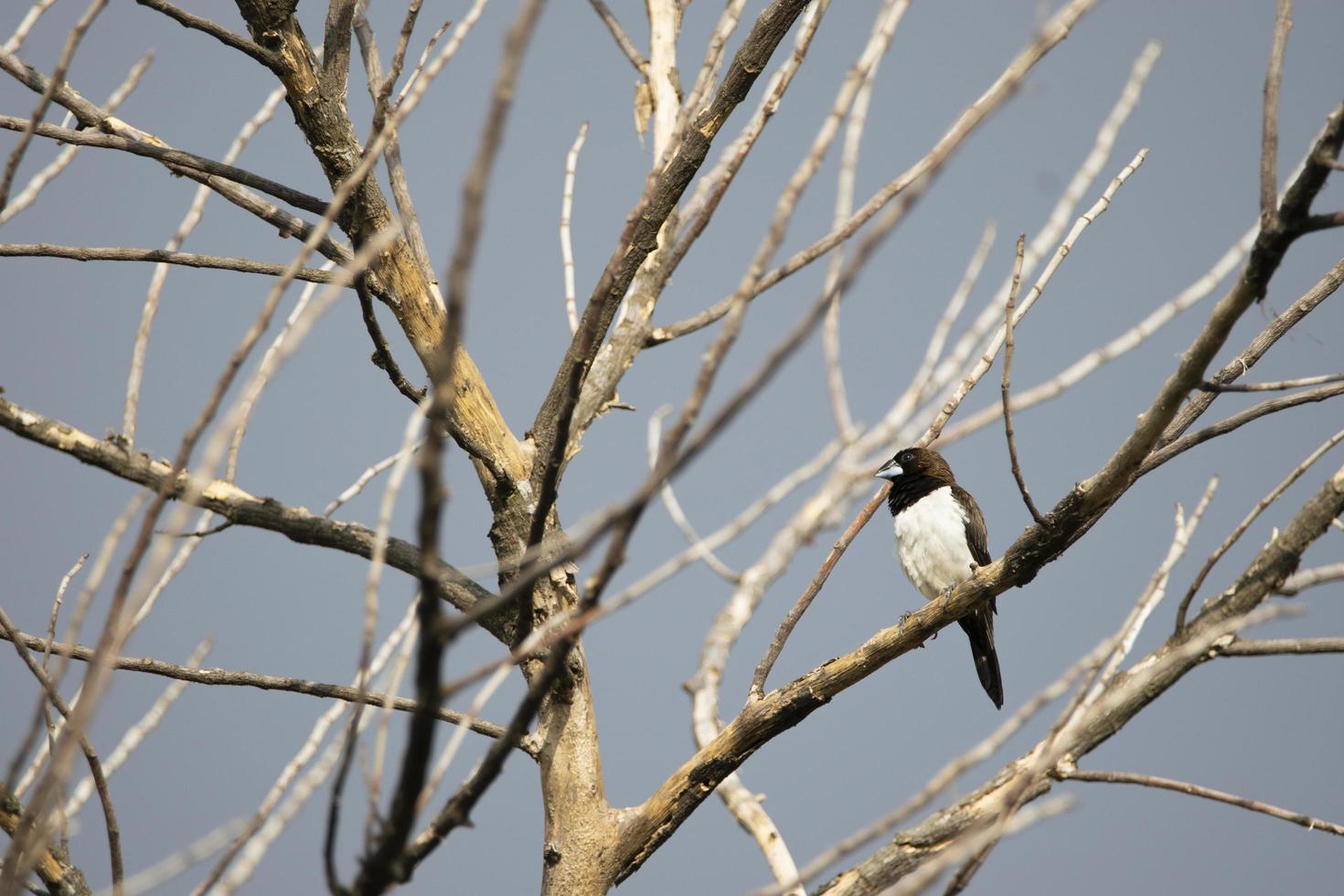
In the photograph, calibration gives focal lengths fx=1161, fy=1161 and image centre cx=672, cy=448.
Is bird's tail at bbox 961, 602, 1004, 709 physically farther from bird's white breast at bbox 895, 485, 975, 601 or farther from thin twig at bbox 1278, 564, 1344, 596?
thin twig at bbox 1278, 564, 1344, 596

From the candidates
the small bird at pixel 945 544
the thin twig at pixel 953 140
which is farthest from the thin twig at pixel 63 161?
the small bird at pixel 945 544

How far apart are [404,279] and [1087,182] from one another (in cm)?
162

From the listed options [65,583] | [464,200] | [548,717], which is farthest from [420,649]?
[548,717]

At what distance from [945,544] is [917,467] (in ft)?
2.02

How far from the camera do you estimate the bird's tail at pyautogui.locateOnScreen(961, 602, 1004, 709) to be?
15.9 ft

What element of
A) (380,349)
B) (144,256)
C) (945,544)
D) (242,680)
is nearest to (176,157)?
(144,256)

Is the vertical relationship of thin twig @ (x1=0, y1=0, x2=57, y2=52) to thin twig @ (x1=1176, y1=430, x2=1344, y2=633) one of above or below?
above

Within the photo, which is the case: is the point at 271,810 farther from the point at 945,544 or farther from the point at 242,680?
the point at 945,544

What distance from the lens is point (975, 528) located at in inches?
203

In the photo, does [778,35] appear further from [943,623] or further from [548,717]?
[548,717]

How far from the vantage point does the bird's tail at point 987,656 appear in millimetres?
4852

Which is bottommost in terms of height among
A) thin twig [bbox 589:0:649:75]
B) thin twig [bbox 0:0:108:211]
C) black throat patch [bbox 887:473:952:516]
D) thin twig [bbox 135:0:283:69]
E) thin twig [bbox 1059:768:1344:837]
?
thin twig [bbox 1059:768:1344:837]

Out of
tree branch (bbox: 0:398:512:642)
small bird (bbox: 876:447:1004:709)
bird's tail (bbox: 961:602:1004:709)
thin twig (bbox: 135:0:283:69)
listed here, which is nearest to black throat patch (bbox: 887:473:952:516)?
small bird (bbox: 876:447:1004:709)

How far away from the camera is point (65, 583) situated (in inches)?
87.1
